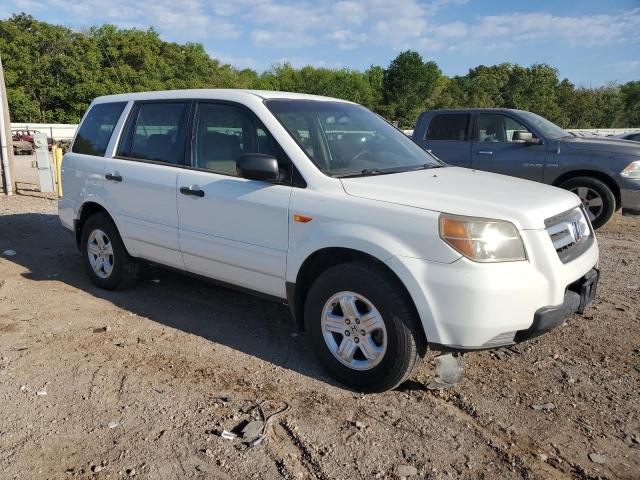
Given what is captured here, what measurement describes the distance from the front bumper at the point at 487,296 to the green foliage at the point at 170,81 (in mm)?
40515

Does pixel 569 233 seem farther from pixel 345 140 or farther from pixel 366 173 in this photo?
pixel 345 140

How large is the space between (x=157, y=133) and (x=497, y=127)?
248 inches

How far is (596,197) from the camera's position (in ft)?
27.0

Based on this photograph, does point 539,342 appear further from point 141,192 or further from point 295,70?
point 295,70

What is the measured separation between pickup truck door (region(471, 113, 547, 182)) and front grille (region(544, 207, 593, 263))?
519 centimetres

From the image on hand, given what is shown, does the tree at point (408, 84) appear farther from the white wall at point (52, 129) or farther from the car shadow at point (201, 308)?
the car shadow at point (201, 308)

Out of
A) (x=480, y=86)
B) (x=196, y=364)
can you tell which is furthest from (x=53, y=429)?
(x=480, y=86)

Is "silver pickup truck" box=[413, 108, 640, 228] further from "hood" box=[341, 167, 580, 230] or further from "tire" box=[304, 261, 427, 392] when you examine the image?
"tire" box=[304, 261, 427, 392]

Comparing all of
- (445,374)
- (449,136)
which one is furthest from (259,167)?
(449,136)

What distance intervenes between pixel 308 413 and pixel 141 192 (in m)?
2.50

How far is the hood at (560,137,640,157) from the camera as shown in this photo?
8.05 m

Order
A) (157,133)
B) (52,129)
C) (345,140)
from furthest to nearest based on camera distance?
(52,129) → (157,133) → (345,140)

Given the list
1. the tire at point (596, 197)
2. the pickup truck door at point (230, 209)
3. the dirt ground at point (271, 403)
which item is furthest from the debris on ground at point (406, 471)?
the tire at point (596, 197)

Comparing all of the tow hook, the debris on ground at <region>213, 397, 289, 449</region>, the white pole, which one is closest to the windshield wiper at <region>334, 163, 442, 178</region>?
the tow hook
